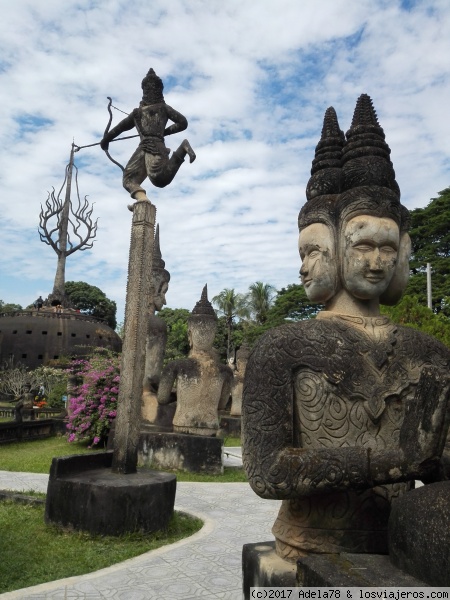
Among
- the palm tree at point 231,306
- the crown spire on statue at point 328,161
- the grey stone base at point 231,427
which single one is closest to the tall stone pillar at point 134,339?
the crown spire on statue at point 328,161

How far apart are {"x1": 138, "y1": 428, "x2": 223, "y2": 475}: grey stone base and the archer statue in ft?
15.1

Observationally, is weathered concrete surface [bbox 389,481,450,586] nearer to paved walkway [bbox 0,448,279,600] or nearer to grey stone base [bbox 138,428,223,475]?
paved walkway [bbox 0,448,279,600]

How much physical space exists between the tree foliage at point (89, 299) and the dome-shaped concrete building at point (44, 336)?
16160 millimetres

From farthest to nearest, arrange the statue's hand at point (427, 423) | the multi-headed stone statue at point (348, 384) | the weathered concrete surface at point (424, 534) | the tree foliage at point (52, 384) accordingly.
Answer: the tree foliage at point (52, 384)
the multi-headed stone statue at point (348, 384)
the statue's hand at point (427, 423)
the weathered concrete surface at point (424, 534)

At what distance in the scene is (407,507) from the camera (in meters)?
1.86

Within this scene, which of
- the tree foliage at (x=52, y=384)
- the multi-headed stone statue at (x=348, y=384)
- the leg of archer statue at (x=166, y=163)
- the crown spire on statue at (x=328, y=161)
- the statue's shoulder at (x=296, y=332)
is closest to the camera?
the multi-headed stone statue at (x=348, y=384)

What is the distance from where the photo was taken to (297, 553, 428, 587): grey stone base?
173 centimetres

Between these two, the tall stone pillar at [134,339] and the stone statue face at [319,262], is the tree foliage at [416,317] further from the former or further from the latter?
the stone statue face at [319,262]

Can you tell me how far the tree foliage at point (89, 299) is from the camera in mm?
47906

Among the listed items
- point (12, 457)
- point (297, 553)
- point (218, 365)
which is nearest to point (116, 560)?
point (297, 553)

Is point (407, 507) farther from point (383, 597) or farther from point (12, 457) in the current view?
point (12, 457)

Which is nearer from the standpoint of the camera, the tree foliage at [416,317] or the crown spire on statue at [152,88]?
the crown spire on statue at [152,88]

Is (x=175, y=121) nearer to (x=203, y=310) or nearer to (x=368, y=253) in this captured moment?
(x=203, y=310)

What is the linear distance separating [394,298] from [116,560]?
3649 millimetres
